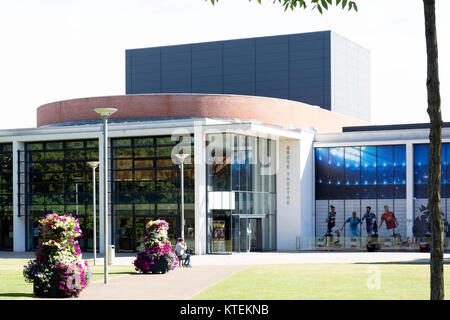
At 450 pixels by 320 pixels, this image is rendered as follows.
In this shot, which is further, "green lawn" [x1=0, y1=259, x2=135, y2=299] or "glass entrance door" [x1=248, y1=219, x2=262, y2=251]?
"glass entrance door" [x1=248, y1=219, x2=262, y2=251]

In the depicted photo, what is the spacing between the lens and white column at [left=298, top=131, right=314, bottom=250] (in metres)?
46.7

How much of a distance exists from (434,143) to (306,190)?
37.9 metres

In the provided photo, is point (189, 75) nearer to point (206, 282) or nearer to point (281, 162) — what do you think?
point (281, 162)

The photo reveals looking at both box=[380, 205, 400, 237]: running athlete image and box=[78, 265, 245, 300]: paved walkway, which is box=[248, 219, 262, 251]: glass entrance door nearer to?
box=[380, 205, 400, 237]: running athlete image

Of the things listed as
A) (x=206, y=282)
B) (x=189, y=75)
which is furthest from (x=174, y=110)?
(x=189, y=75)

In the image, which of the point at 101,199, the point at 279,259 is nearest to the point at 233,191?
the point at 279,259

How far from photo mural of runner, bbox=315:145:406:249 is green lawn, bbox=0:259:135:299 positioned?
61.7 ft

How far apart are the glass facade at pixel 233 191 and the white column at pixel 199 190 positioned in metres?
0.34

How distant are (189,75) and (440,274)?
67982mm

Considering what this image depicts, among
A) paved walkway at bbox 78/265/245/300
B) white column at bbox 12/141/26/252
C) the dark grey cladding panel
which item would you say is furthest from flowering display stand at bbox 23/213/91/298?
the dark grey cladding panel

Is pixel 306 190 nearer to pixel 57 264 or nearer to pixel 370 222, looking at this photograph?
pixel 370 222

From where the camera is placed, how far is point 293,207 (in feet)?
A: 153

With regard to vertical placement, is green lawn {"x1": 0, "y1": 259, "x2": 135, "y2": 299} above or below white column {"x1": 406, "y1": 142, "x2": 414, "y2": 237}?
below
